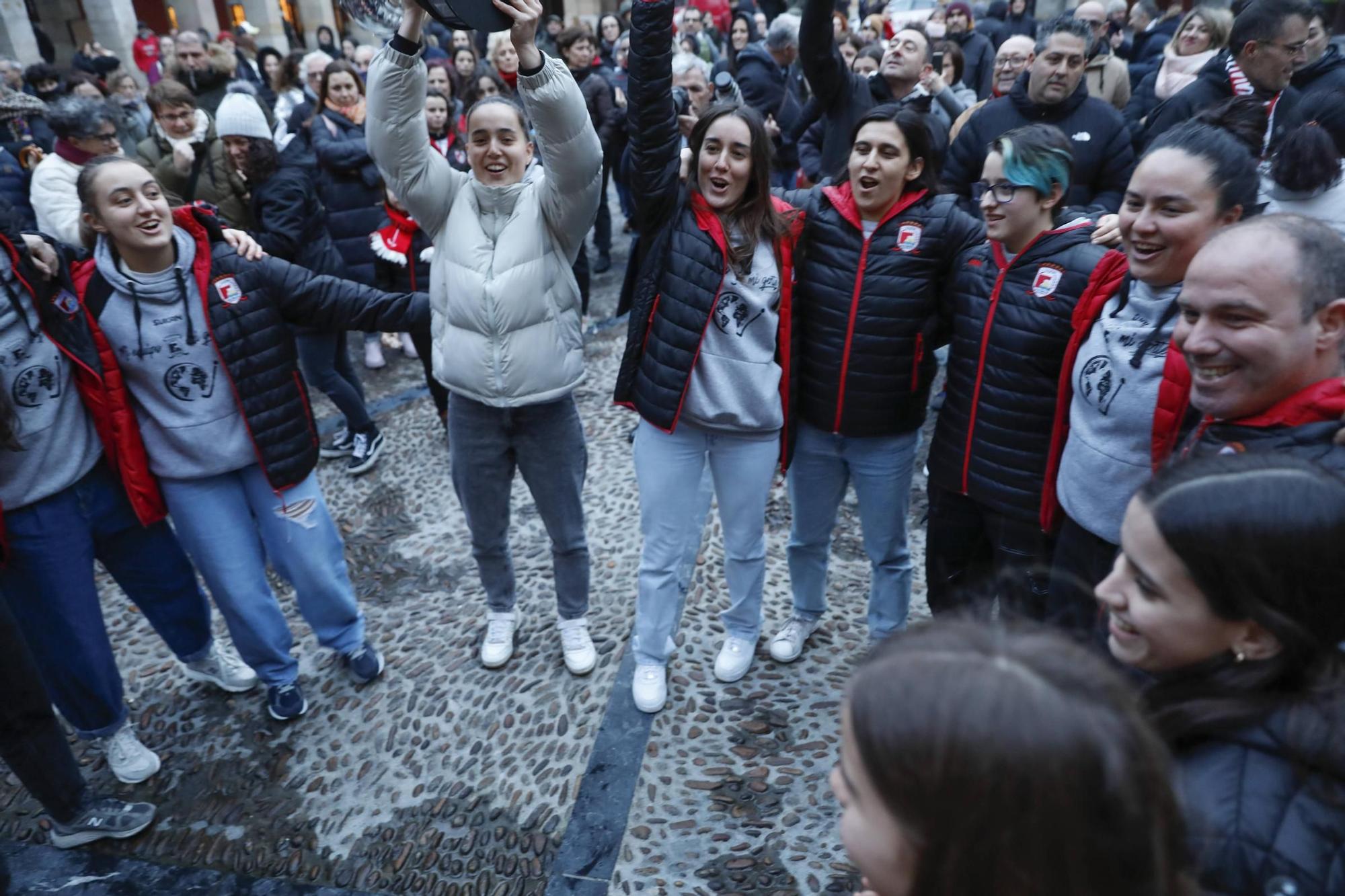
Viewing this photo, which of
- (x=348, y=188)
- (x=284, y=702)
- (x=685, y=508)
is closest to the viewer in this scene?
(x=685, y=508)

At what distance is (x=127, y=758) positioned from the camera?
9.82 feet

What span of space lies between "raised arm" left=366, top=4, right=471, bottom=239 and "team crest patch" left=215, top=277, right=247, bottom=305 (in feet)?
2.02

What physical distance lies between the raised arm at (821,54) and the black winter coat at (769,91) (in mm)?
2396

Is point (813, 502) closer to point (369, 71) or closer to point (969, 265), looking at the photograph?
point (969, 265)

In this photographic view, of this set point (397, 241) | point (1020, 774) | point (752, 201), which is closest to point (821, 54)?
point (752, 201)

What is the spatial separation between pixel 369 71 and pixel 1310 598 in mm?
2739

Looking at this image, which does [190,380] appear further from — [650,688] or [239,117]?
[239,117]

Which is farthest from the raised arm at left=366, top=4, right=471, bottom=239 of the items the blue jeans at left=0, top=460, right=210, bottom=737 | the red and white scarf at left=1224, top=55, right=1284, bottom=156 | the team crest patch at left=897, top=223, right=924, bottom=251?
the red and white scarf at left=1224, top=55, right=1284, bottom=156

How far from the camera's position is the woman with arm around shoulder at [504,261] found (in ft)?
8.52

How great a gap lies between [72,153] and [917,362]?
4.01 metres

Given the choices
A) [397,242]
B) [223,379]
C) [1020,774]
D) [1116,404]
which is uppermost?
[1020,774]

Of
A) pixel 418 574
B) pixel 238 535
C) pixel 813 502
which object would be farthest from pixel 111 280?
pixel 813 502

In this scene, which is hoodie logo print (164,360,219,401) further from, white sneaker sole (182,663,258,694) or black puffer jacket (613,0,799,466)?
black puffer jacket (613,0,799,466)

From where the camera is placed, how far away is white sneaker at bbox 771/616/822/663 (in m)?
3.38
